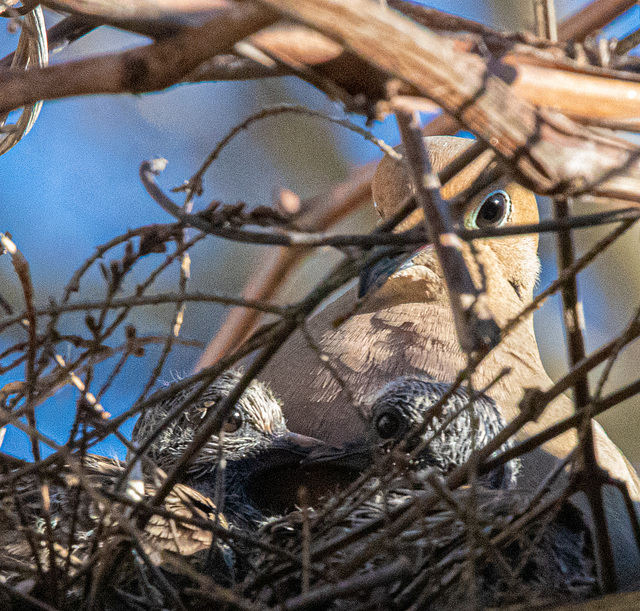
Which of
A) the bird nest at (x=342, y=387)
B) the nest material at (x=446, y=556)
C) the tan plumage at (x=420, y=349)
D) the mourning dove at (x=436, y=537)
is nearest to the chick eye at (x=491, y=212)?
the tan plumage at (x=420, y=349)

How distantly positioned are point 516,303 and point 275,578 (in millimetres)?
972

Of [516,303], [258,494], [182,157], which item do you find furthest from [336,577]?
[182,157]

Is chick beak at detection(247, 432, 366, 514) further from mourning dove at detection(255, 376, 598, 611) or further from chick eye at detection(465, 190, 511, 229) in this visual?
chick eye at detection(465, 190, 511, 229)

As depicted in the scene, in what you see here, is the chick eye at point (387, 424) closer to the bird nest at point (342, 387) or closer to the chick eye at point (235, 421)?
the bird nest at point (342, 387)

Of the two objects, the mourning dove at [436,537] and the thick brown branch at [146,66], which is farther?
the mourning dove at [436,537]

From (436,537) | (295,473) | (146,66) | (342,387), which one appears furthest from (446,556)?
(146,66)

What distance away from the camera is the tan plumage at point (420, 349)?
3.62 feet

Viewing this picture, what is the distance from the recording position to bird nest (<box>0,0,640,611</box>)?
1.20 ft

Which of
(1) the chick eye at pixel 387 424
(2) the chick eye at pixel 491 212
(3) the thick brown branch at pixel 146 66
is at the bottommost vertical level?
(1) the chick eye at pixel 387 424

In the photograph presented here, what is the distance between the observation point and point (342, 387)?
25.2 inches

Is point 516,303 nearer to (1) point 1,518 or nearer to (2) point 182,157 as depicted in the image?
(2) point 182,157

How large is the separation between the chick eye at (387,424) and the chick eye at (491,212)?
0.58 m

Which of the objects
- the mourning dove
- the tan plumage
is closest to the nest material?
the mourning dove

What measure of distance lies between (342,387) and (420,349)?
0.59 m
